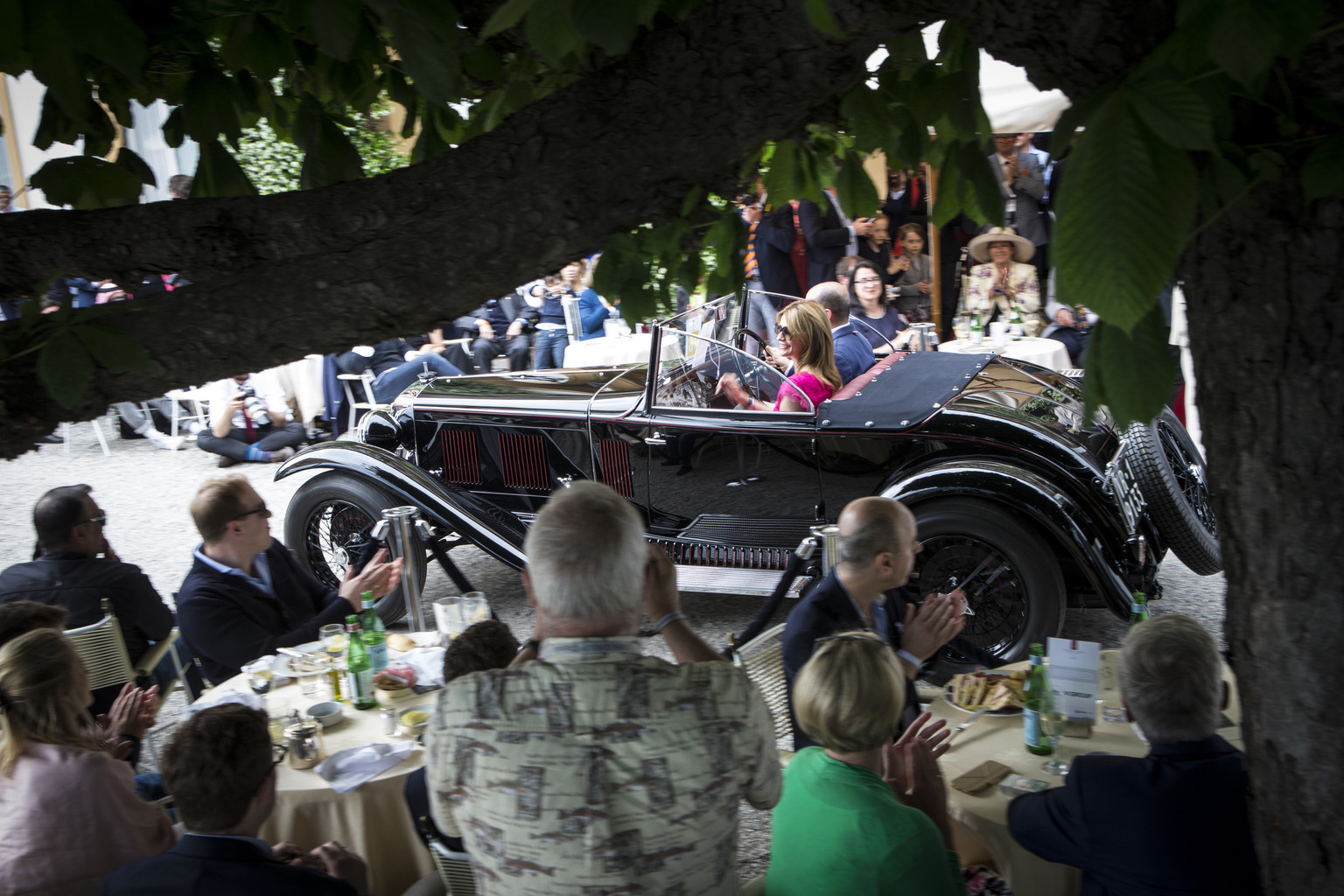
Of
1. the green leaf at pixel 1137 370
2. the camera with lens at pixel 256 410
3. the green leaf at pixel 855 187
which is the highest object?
the green leaf at pixel 855 187

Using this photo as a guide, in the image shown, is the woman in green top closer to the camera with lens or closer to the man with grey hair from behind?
the man with grey hair from behind

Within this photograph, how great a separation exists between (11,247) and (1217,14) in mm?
1479

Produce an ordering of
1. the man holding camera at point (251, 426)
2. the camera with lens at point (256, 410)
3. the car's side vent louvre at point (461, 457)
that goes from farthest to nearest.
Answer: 1. the camera with lens at point (256, 410)
2. the man holding camera at point (251, 426)
3. the car's side vent louvre at point (461, 457)

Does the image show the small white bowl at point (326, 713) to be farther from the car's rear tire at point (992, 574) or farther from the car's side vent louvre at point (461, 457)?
the car's side vent louvre at point (461, 457)

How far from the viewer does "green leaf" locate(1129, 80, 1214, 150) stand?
2.89 ft

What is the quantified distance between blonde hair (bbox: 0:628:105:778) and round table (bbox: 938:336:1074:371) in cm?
616

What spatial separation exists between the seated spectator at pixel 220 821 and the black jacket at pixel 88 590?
78.4 inches

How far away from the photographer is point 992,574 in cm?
507

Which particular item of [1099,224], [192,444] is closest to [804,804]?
[1099,224]

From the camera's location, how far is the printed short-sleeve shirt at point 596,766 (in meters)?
1.79

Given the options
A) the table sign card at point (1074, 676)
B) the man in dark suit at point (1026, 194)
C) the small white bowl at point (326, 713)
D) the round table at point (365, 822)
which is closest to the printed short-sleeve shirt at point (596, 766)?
the round table at point (365, 822)

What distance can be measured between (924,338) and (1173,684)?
6.17 m

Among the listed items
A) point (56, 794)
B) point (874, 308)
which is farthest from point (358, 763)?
point (874, 308)

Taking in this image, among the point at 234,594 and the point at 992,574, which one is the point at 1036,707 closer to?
the point at 992,574
